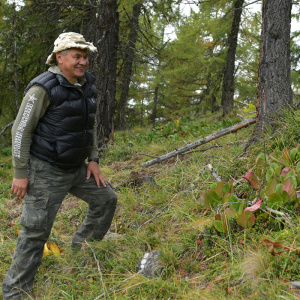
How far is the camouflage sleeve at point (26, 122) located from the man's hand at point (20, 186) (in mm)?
40

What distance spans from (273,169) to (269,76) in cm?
170

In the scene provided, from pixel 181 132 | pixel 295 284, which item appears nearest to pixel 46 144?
pixel 295 284

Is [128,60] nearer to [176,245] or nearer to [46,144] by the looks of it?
[46,144]

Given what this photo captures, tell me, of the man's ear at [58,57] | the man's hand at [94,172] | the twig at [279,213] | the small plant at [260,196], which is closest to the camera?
the twig at [279,213]

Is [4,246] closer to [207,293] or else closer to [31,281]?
[31,281]

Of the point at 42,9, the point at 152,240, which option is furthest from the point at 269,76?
the point at 42,9

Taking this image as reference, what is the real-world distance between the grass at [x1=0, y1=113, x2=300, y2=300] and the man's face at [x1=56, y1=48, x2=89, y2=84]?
5.90ft

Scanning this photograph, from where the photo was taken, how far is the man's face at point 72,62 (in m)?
2.92

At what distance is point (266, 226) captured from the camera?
9.09 feet

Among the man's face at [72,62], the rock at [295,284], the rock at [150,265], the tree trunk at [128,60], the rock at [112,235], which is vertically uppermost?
the tree trunk at [128,60]

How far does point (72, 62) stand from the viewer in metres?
2.92

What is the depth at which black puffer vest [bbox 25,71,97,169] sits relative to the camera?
2844 mm

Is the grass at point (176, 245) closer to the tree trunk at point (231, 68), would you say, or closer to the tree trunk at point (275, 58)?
the tree trunk at point (275, 58)

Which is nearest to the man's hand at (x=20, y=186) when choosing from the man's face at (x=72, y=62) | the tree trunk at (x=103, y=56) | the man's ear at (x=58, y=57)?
the man's face at (x=72, y=62)
